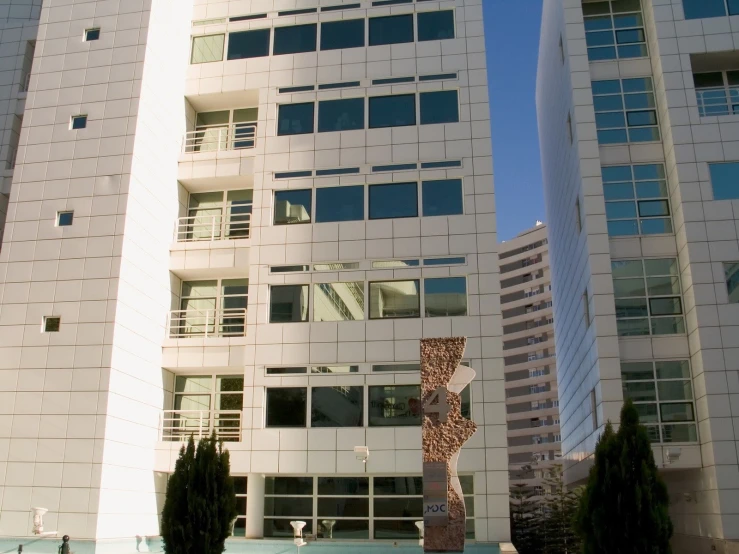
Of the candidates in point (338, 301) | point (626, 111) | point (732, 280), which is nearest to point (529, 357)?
point (626, 111)

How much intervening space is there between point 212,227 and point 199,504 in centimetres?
1012

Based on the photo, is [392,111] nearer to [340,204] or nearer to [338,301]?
[340,204]

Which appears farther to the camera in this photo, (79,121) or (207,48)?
(207,48)

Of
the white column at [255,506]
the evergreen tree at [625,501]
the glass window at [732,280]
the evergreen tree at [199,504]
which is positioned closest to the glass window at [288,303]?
the white column at [255,506]

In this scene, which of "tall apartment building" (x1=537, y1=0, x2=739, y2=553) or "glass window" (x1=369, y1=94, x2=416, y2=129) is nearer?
"tall apartment building" (x1=537, y1=0, x2=739, y2=553)

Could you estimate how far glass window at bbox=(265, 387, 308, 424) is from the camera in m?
21.9

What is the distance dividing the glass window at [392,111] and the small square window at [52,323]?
10816 mm

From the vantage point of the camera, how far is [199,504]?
686 inches

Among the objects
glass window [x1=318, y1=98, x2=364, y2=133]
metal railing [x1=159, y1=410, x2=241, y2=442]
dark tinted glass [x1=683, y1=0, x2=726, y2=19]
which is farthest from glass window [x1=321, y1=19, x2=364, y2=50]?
metal railing [x1=159, y1=410, x2=241, y2=442]

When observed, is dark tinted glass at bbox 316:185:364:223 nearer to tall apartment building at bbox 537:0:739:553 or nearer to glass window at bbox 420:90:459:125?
glass window at bbox 420:90:459:125

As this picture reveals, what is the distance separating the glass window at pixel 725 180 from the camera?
22109 mm

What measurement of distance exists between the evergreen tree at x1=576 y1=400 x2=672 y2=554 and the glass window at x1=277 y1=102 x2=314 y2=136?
13.6 m

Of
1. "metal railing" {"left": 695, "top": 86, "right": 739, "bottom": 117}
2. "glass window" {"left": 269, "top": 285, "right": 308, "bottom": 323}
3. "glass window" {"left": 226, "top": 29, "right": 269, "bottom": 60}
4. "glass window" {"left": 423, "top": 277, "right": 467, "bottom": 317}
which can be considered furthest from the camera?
"glass window" {"left": 226, "top": 29, "right": 269, "bottom": 60}

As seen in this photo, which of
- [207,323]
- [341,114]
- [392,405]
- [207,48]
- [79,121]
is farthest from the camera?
[207,48]
